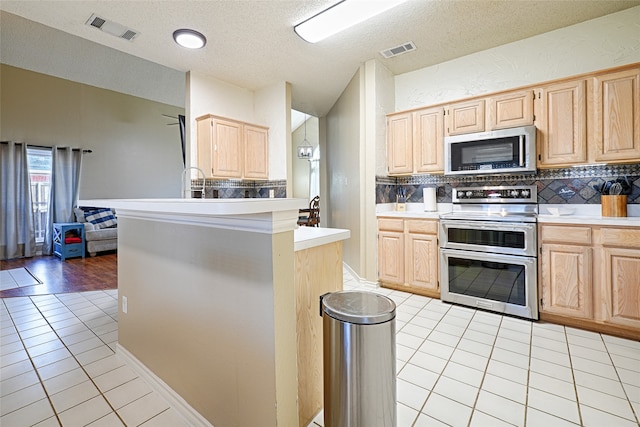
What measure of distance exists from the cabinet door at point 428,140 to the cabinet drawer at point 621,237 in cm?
149

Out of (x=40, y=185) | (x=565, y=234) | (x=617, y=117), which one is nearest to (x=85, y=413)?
(x=565, y=234)

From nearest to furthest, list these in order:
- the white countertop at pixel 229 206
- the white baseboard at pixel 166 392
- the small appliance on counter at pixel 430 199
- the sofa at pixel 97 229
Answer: the white countertop at pixel 229 206, the white baseboard at pixel 166 392, the small appliance on counter at pixel 430 199, the sofa at pixel 97 229

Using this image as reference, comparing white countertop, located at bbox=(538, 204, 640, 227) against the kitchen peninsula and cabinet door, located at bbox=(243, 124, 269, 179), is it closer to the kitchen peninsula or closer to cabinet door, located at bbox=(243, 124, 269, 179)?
the kitchen peninsula

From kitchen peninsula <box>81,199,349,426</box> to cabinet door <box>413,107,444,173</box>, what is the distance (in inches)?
88.0

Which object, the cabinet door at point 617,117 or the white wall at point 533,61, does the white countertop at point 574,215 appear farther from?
the white wall at point 533,61

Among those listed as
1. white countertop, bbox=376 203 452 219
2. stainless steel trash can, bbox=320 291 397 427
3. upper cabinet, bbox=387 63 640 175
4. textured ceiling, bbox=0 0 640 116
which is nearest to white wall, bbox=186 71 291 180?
textured ceiling, bbox=0 0 640 116

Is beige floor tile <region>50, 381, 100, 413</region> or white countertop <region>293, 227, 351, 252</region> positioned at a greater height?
white countertop <region>293, 227, 351, 252</region>

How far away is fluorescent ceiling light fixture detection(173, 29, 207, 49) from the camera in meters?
2.96

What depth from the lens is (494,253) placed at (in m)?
2.68

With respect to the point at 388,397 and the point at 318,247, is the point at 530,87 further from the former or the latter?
the point at 388,397

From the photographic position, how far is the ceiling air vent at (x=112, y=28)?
273 cm

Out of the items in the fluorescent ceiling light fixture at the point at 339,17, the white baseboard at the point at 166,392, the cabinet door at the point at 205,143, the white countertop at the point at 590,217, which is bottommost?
the white baseboard at the point at 166,392

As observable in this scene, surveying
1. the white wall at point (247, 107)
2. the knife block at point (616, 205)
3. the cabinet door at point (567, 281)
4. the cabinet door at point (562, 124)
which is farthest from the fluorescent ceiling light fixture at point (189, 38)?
the knife block at point (616, 205)

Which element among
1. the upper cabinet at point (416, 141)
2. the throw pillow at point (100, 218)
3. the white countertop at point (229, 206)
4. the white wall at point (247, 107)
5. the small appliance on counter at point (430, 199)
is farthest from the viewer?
the throw pillow at point (100, 218)
